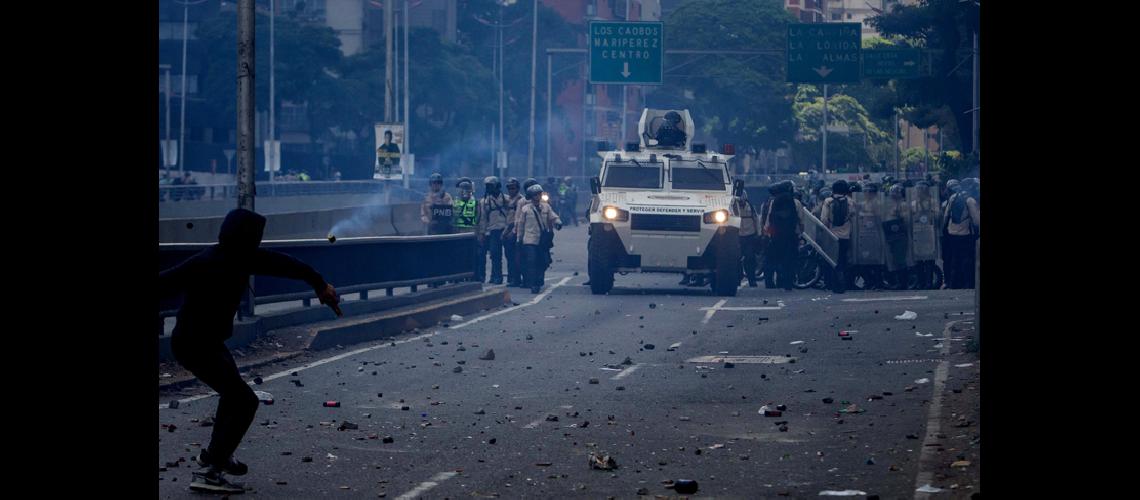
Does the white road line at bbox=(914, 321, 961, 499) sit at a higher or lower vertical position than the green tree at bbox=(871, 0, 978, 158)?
lower

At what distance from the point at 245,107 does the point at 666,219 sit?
399 inches

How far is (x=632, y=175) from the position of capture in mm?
26562

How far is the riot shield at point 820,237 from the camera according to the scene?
26844mm

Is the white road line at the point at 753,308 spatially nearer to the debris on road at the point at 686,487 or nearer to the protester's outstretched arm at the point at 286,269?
the debris on road at the point at 686,487

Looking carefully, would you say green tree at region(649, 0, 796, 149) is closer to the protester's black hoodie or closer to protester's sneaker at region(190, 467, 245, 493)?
the protester's black hoodie

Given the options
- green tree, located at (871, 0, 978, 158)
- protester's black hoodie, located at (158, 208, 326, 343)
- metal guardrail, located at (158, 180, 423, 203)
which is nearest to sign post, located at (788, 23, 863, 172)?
green tree, located at (871, 0, 978, 158)

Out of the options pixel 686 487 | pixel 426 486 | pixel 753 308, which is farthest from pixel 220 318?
pixel 753 308

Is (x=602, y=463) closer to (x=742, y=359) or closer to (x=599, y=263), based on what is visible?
(x=742, y=359)

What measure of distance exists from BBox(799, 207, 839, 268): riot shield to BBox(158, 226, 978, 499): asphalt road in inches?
182

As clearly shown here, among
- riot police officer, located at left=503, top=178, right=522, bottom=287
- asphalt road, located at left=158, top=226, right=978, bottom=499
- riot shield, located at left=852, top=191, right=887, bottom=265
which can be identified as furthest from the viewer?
riot police officer, located at left=503, top=178, right=522, bottom=287

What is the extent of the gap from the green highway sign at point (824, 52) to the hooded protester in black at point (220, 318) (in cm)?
4147

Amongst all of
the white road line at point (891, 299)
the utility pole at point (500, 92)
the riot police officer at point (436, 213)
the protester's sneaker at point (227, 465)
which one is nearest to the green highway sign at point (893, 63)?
the white road line at point (891, 299)

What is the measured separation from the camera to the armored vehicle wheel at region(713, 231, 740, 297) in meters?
25.8
